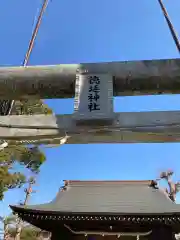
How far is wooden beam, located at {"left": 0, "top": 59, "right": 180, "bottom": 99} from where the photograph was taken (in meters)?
3.15

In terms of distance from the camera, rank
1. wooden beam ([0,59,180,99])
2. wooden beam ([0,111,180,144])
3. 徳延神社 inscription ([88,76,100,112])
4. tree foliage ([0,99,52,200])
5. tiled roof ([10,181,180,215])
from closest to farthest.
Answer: wooden beam ([0,111,180,144])
徳延神社 inscription ([88,76,100,112])
wooden beam ([0,59,180,99])
tiled roof ([10,181,180,215])
tree foliage ([0,99,52,200])

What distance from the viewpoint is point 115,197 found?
1199 cm

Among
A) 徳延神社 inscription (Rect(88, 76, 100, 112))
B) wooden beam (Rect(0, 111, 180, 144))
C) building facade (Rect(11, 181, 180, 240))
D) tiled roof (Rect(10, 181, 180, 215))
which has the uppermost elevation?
tiled roof (Rect(10, 181, 180, 215))

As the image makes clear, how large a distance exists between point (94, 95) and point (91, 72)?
1.05 feet

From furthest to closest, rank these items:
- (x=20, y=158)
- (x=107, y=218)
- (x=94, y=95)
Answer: (x=20, y=158)
(x=107, y=218)
(x=94, y=95)

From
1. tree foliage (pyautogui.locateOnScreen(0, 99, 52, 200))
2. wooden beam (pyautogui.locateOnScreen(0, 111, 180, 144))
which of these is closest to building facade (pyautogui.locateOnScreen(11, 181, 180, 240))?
tree foliage (pyautogui.locateOnScreen(0, 99, 52, 200))

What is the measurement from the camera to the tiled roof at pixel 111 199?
9727 mm

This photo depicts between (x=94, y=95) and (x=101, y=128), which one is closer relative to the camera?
(x=101, y=128)

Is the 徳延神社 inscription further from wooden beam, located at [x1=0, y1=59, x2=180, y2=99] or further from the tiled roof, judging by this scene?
the tiled roof

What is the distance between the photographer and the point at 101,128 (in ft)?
9.57

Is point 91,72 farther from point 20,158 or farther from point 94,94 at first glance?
point 20,158

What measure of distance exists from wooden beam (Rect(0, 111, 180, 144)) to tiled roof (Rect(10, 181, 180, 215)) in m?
6.79

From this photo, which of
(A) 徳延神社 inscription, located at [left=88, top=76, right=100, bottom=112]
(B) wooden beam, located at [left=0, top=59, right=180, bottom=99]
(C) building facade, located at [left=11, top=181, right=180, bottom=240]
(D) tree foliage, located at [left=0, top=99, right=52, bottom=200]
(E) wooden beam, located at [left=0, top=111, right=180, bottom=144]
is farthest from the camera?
(D) tree foliage, located at [left=0, top=99, right=52, bottom=200]

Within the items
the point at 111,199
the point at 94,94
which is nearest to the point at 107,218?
the point at 111,199
